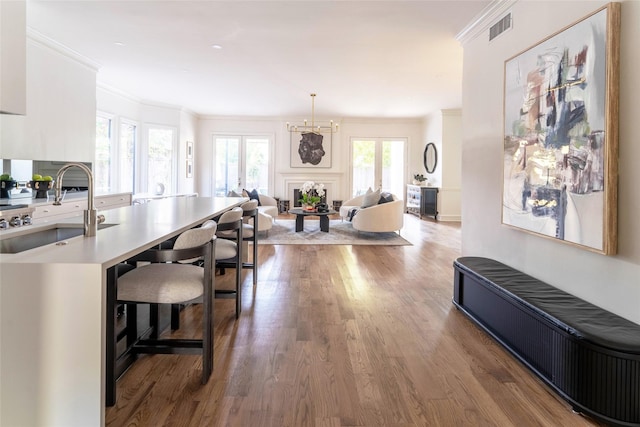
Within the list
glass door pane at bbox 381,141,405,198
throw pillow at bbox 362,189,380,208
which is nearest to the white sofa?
throw pillow at bbox 362,189,380,208

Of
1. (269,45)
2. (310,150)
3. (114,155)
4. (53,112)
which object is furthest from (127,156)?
(269,45)

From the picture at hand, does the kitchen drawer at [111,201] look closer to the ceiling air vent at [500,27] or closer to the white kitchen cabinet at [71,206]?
the white kitchen cabinet at [71,206]

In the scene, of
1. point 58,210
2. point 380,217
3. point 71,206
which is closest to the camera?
point 58,210

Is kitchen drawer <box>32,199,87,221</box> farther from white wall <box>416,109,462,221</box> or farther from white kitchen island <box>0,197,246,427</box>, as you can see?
white wall <box>416,109,462,221</box>

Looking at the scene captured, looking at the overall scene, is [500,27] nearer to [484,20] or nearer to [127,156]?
[484,20]

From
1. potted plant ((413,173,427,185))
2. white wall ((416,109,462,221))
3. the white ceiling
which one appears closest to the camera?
the white ceiling

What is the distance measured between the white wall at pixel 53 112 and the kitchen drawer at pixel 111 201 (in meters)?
0.63

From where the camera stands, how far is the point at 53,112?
4961mm

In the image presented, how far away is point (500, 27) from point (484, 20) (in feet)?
1.14

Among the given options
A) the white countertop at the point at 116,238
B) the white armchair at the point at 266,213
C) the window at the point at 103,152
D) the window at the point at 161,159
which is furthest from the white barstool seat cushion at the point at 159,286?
the window at the point at 161,159

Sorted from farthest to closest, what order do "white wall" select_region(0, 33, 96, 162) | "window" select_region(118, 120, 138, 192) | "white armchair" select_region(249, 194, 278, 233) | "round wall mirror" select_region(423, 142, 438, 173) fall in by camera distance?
"round wall mirror" select_region(423, 142, 438, 173), "window" select_region(118, 120, 138, 192), "white armchair" select_region(249, 194, 278, 233), "white wall" select_region(0, 33, 96, 162)

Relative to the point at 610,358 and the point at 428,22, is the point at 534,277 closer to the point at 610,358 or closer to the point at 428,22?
the point at 610,358

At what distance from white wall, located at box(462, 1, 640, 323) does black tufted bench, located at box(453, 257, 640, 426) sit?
15 cm

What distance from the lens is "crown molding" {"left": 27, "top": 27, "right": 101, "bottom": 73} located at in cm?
456
